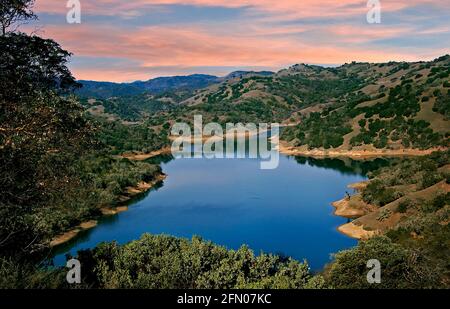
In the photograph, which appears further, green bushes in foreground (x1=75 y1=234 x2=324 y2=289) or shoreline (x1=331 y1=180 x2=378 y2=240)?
shoreline (x1=331 y1=180 x2=378 y2=240)

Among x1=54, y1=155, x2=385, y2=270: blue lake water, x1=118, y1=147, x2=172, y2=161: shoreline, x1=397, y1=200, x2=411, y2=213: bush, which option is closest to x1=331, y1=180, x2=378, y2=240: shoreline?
x1=54, y1=155, x2=385, y2=270: blue lake water

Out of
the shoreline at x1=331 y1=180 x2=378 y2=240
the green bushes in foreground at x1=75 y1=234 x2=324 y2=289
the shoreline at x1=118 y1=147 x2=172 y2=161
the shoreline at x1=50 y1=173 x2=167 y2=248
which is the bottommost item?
the shoreline at x1=50 y1=173 x2=167 y2=248

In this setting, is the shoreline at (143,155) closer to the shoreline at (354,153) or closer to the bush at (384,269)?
the shoreline at (354,153)

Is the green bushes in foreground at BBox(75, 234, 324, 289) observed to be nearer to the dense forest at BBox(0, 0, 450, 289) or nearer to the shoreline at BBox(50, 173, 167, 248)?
the dense forest at BBox(0, 0, 450, 289)

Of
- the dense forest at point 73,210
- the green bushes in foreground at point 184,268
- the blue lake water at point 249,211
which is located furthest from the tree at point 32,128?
the blue lake water at point 249,211

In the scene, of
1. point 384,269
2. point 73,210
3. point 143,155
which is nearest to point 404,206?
point 384,269
